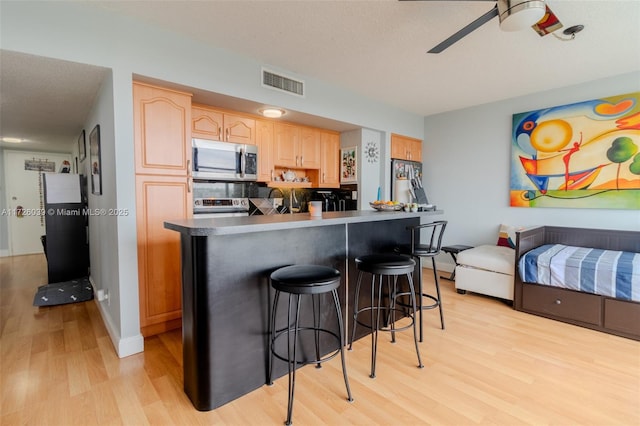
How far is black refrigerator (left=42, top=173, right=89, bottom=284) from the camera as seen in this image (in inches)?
155

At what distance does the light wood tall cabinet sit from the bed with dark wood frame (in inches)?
132

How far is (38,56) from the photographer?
195cm

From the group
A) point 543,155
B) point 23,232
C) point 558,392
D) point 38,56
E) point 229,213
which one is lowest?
point 558,392

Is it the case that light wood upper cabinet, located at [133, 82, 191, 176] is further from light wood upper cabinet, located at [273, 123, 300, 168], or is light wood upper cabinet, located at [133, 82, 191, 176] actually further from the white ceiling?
light wood upper cabinet, located at [273, 123, 300, 168]

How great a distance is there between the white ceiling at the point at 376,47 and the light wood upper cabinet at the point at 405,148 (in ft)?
3.22

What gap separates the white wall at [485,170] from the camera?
3445mm

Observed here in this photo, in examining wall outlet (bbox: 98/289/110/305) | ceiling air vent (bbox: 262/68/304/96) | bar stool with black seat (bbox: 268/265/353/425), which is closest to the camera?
bar stool with black seat (bbox: 268/265/353/425)

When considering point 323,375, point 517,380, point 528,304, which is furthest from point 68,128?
point 528,304

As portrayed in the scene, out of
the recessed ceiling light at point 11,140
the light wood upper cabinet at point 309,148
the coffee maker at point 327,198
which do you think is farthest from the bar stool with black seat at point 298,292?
the recessed ceiling light at point 11,140

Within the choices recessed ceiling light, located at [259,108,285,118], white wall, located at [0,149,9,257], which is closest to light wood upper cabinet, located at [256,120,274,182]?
recessed ceiling light, located at [259,108,285,118]

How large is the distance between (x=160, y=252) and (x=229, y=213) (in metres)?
1.00

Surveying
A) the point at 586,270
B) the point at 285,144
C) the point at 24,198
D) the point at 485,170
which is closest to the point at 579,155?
the point at 485,170

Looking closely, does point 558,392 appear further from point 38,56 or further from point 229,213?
point 38,56

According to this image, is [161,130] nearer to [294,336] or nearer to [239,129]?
[239,129]
